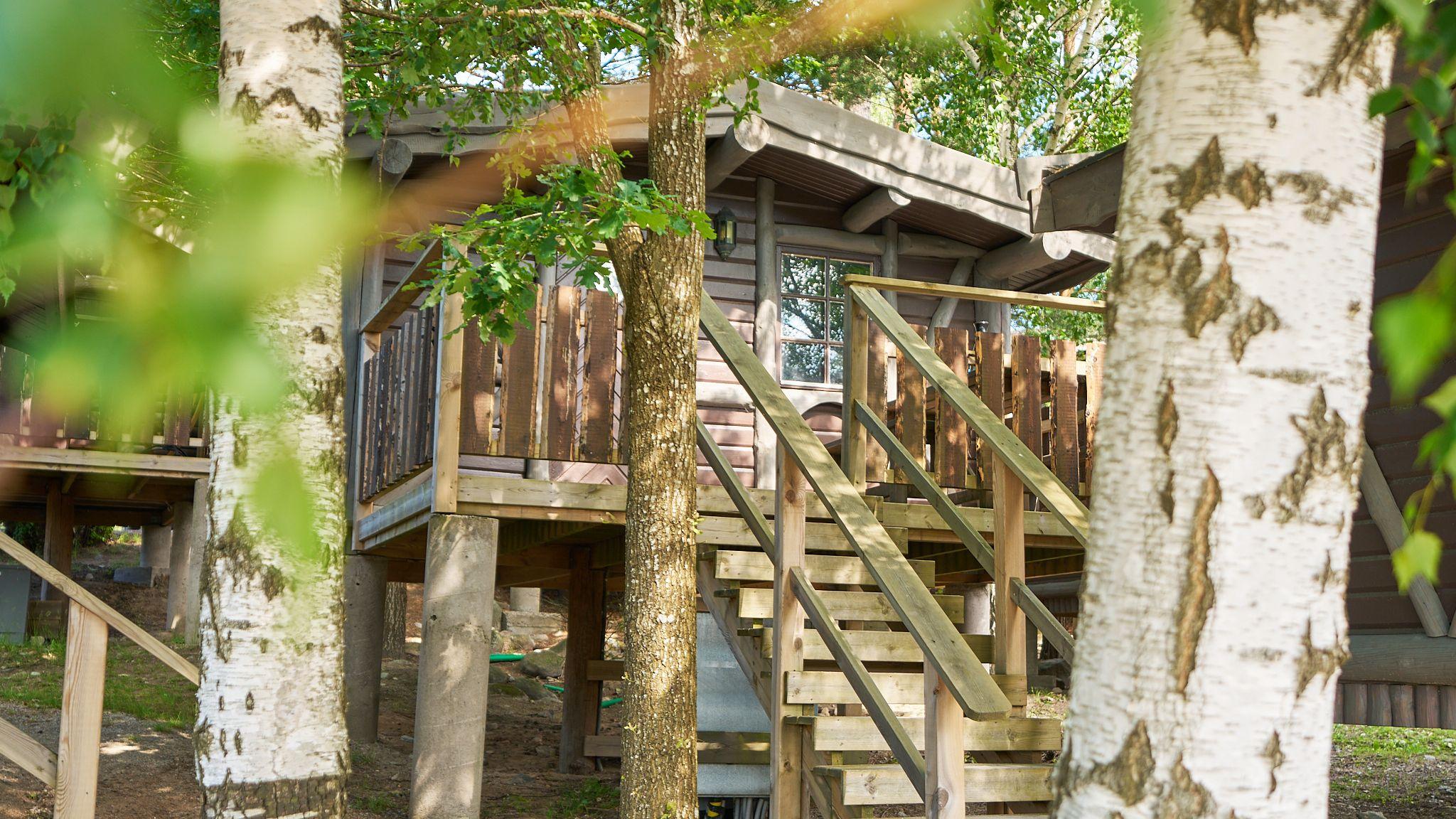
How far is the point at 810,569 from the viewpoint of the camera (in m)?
5.56

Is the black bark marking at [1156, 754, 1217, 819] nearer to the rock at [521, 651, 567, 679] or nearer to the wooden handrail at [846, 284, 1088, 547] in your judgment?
the wooden handrail at [846, 284, 1088, 547]

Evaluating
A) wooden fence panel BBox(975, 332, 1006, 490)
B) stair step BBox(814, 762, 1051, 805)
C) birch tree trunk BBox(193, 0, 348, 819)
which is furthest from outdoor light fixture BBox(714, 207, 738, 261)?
birch tree trunk BBox(193, 0, 348, 819)

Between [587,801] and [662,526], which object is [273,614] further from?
[587,801]

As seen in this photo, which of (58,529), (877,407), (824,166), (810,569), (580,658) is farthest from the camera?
(58,529)

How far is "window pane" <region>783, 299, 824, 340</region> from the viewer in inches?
418

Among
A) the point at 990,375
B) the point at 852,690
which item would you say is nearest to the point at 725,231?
the point at 990,375

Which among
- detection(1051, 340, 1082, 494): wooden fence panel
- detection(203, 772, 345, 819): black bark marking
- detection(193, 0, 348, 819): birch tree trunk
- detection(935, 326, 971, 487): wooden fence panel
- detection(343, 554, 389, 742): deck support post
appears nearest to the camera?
detection(193, 0, 348, 819): birch tree trunk

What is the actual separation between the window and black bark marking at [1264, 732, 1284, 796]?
891 cm

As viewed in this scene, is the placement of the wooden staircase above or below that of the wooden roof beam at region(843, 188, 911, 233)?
below

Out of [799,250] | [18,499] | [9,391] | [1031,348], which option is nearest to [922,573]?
[1031,348]

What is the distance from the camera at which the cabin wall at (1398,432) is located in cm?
545

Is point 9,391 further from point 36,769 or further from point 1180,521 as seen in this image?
point 1180,521

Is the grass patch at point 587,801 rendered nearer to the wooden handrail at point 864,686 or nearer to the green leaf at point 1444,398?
the wooden handrail at point 864,686

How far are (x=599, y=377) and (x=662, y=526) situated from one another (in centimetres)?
195
